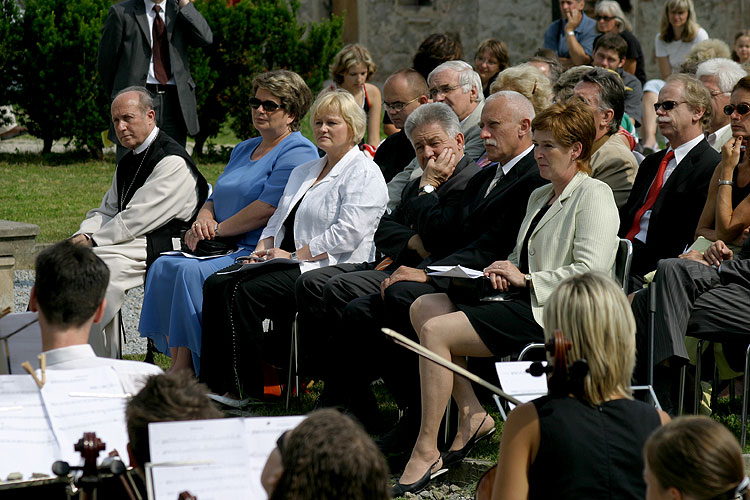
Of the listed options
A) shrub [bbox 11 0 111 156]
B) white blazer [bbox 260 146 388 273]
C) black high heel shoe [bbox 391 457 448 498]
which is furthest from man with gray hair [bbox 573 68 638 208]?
shrub [bbox 11 0 111 156]

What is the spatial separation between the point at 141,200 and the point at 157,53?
134 inches

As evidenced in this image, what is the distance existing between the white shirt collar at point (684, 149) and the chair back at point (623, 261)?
38.0 inches

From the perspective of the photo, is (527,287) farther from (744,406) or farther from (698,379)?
(744,406)

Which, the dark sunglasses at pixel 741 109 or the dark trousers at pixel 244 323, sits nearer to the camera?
the dark sunglasses at pixel 741 109

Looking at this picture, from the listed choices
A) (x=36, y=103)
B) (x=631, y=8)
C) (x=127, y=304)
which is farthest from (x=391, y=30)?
(x=127, y=304)

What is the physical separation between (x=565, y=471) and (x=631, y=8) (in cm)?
1989

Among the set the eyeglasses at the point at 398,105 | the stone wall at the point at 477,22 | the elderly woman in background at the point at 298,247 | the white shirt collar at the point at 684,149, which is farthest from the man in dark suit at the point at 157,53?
the stone wall at the point at 477,22

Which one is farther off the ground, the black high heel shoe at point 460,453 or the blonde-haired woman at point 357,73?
the blonde-haired woman at point 357,73

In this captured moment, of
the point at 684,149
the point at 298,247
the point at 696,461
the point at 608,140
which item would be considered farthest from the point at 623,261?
the point at 696,461

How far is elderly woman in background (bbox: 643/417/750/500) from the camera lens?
2625 millimetres

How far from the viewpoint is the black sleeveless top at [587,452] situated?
3.16 metres

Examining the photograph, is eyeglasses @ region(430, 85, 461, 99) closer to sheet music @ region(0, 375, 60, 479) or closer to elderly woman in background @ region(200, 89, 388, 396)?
elderly woman in background @ region(200, 89, 388, 396)

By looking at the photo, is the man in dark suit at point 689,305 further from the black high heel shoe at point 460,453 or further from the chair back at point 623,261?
the black high heel shoe at point 460,453

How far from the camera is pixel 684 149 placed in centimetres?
599
